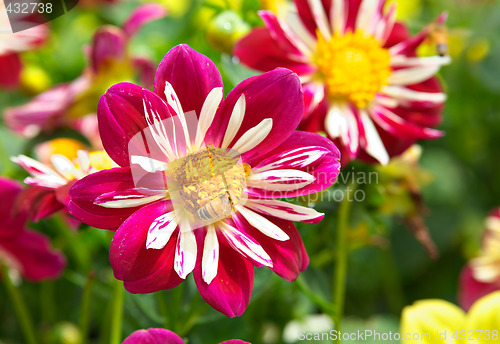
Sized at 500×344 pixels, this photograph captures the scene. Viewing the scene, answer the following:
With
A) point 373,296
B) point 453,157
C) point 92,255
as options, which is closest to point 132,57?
point 92,255

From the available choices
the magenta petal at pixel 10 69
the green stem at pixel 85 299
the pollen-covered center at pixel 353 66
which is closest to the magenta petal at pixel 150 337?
the green stem at pixel 85 299

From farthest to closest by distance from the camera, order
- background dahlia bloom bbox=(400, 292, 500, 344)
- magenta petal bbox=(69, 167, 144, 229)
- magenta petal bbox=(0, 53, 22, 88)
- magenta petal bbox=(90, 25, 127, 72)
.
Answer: magenta petal bbox=(0, 53, 22, 88) → magenta petal bbox=(90, 25, 127, 72) → background dahlia bloom bbox=(400, 292, 500, 344) → magenta petal bbox=(69, 167, 144, 229)

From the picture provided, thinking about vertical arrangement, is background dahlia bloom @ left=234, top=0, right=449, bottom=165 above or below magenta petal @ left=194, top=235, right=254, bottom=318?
above

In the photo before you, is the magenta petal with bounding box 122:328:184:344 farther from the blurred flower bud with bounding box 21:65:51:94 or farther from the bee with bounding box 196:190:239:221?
the blurred flower bud with bounding box 21:65:51:94

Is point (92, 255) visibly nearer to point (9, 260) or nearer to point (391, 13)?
point (9, 260)

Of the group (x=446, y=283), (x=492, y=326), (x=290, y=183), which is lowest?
(x=446, y=283)

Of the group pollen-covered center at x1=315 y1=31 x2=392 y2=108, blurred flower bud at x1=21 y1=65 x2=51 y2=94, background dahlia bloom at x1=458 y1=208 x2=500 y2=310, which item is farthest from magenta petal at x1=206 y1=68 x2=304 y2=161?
blurred flower bud at x1=21 y1=65 x2=51 y2=94
